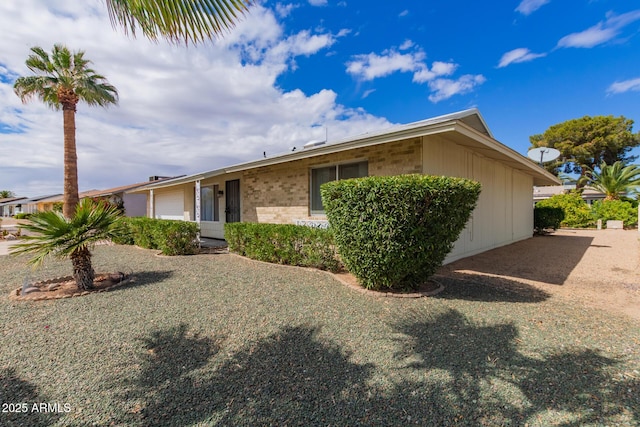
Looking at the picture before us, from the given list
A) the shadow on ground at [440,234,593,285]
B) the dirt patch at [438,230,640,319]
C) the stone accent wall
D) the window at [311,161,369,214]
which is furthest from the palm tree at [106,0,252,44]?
the shadow on ground at [440,234,593,285]

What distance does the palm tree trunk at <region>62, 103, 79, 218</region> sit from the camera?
14305 millimetres

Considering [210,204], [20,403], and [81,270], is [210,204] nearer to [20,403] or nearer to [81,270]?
[81,270]

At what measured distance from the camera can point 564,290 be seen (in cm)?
558

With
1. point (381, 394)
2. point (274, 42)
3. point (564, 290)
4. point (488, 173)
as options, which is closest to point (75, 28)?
point (381, 394)

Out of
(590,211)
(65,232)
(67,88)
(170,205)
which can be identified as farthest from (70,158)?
(590,211)

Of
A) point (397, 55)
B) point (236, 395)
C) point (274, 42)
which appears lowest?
point (236, 395)

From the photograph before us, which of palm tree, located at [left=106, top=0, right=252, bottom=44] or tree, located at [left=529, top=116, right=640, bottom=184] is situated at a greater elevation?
tree, located at [left=529, top=116, right=640, bottom=184]

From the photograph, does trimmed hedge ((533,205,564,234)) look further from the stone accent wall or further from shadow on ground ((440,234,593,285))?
the stone accent wall

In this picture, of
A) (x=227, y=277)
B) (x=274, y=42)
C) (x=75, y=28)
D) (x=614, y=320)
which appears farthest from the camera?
(x=274, y=42)

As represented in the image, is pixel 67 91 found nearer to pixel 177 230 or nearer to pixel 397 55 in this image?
pixel 177 230

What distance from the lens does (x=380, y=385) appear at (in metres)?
2.61

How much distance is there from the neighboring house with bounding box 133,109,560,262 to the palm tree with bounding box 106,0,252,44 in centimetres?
396

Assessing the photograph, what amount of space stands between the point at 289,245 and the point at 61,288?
4612 mm

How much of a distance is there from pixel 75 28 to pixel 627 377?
682 cm
